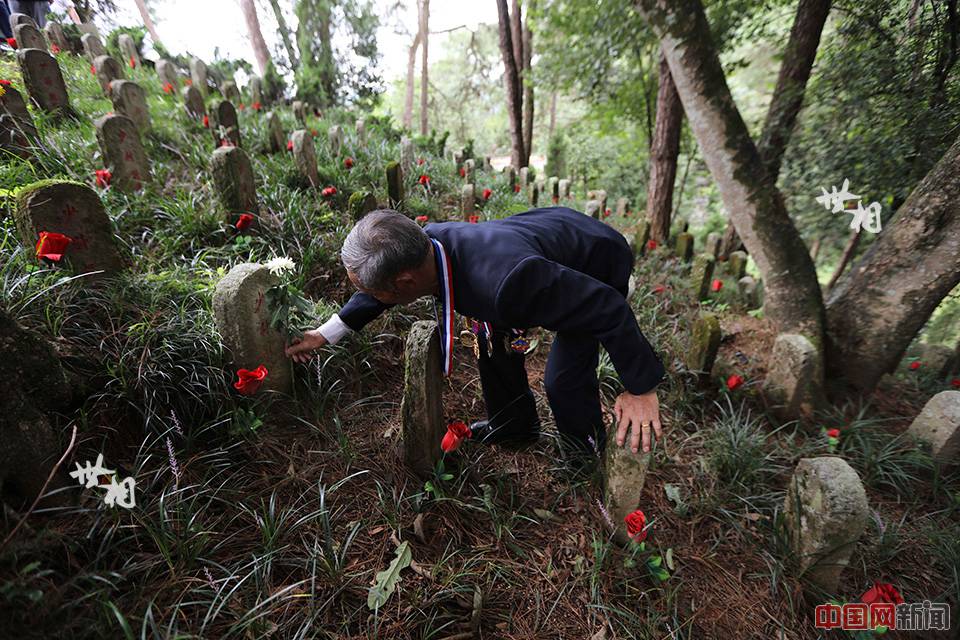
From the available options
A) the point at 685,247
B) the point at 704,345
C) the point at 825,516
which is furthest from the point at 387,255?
the point at 685,247

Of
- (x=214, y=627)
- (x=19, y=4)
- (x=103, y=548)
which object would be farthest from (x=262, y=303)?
(x=19, y=4)

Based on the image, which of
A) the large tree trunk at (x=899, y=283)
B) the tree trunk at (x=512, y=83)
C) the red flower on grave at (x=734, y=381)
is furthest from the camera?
the tree trunk at (x=512, y=83)

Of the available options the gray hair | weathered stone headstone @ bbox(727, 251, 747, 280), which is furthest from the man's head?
weathered stone headstone @ bbox(727, 251, 747, 280)

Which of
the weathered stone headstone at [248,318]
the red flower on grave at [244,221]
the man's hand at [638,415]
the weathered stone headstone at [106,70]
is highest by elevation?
the weathered stone headstone at [106,70]

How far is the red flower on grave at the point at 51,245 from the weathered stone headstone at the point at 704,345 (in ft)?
11.8

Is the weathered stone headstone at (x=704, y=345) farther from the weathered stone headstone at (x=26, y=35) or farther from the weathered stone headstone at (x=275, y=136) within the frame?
the weathered stone headstone at (x=26, y=35)

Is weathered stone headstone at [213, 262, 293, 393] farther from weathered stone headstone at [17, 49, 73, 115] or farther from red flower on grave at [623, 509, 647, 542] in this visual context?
weathered stone headstone at [17, 49, 73, 115]

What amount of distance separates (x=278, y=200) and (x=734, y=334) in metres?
4.29

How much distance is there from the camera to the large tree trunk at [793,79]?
13.7 ft

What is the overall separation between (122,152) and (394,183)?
1983 millimetres

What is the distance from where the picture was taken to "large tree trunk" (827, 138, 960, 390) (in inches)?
→ 103

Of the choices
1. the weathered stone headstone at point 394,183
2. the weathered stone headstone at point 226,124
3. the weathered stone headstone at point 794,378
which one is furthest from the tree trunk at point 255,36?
the weathered stone headstone at point 794,378

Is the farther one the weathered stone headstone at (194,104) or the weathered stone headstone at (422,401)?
the weathered stone headstone at (194,104)

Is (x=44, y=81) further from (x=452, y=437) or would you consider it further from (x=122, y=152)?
(x=452, y=437)
